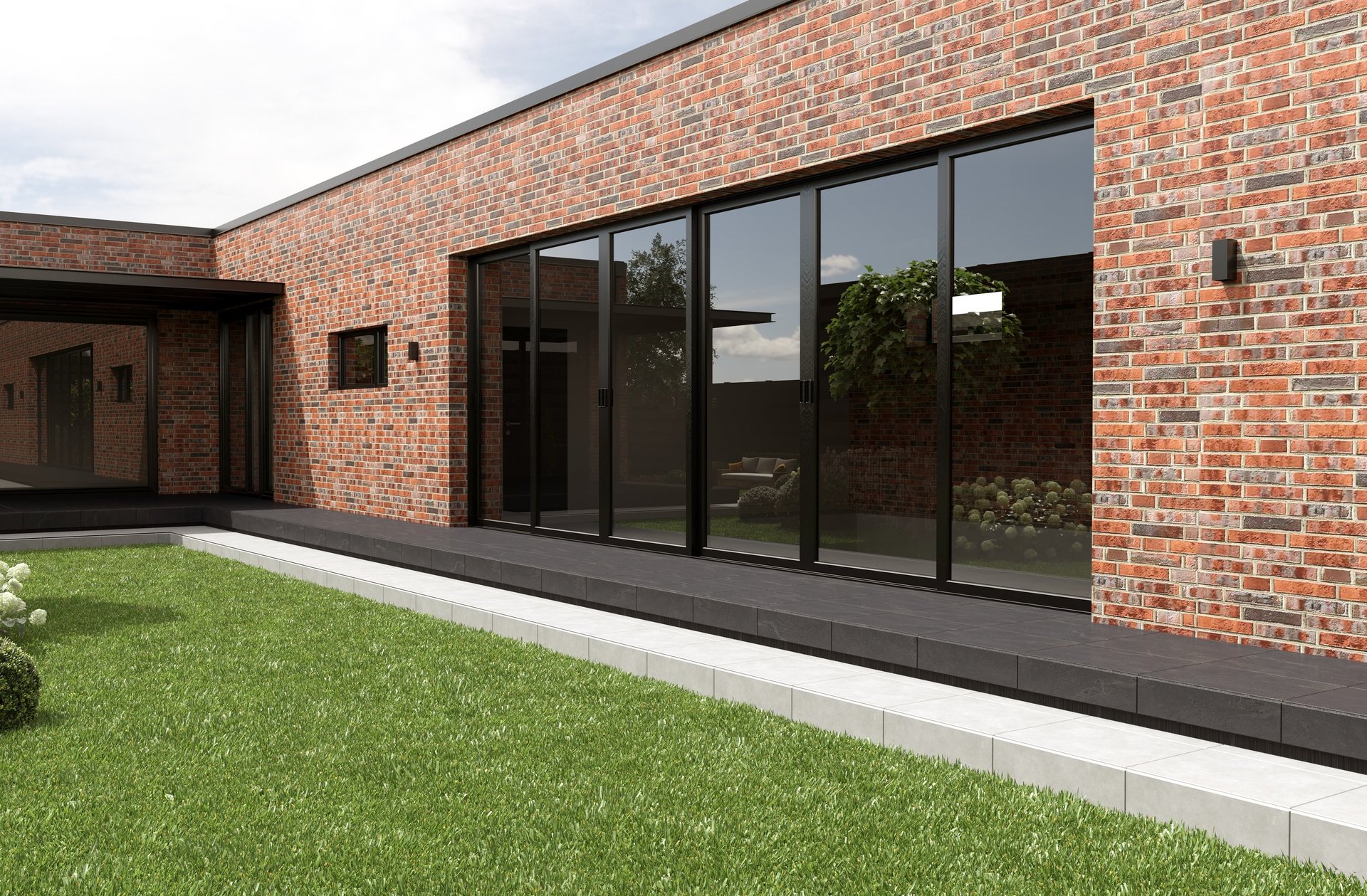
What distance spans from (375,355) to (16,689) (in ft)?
26.9

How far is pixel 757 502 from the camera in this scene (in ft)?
26.6

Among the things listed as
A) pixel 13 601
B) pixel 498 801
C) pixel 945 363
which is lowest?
pixel 498 801

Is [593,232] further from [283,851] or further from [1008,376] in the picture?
[283,851]

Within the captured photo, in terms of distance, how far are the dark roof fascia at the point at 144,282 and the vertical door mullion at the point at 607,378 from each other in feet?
21.9

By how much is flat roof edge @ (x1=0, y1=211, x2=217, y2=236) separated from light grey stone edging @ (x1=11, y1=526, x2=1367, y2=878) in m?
11.2

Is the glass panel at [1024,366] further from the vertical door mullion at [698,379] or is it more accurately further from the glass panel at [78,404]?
the glass panel at [78,404]

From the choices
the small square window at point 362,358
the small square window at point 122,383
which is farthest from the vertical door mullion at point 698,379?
the small square window at point 122,383

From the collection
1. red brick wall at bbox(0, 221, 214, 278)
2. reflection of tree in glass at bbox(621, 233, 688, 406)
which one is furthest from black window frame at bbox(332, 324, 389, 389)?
red brick wall at bbox(0, 221, 214, 278)

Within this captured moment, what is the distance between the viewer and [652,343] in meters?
9.03

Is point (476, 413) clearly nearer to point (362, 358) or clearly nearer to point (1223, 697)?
point (362, 358)

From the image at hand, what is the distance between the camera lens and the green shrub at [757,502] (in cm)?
800

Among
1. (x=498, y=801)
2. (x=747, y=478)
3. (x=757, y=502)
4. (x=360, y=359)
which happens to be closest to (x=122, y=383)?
(x=360, y=359)

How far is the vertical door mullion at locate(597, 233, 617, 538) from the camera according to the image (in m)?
9.46

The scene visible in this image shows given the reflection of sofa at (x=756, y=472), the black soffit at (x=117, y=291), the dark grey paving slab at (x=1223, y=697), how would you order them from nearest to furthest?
the dark grey paving slab at (x=1223, y=697) < the reflection of sofa at (x=756, y=472) < the black soffit at (x=117, y=291)
